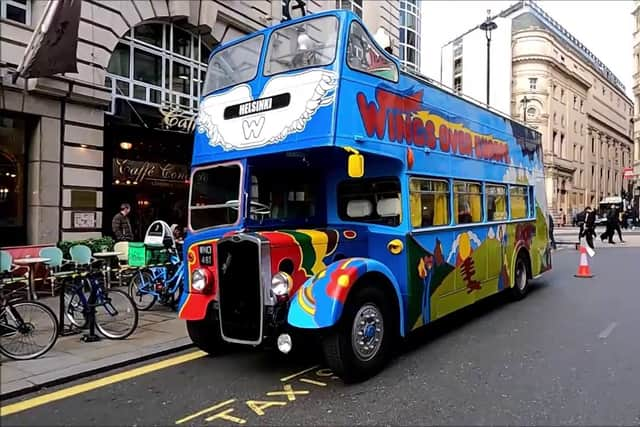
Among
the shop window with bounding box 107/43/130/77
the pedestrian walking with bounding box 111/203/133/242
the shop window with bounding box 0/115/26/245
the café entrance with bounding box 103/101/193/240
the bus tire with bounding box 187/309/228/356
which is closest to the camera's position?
the bus tire with bounding box 187/309/228/356

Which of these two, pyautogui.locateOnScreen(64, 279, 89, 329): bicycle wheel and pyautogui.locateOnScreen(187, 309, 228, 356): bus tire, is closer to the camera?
pyautogui.locateOnScreen(187, 309, 228, 356): bus tire

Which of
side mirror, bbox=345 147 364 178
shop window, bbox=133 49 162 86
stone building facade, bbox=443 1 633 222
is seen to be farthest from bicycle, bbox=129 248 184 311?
stone building facade, bbox=443 1 633 222

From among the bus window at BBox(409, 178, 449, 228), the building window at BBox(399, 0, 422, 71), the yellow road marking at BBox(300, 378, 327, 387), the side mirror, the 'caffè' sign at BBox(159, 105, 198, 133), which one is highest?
the building window at BBox(399, 0, 422, 71)

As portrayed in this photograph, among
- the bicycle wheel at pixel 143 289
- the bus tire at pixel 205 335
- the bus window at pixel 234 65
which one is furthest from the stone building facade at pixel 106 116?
the bus tire at pixel 205 335

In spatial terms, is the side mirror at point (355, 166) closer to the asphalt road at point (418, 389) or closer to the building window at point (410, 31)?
the asphalt road at point (418, 389)

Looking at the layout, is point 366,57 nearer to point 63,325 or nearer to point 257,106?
point 257,106

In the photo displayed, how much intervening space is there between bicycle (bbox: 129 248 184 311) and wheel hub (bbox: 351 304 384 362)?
3.96 metres

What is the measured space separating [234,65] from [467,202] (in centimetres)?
371

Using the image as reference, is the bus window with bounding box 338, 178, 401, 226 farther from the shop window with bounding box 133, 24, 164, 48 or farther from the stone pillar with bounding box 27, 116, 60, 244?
the shop window with bounding box 133, 24, 164, 48

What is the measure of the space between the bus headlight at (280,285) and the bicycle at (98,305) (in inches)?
107

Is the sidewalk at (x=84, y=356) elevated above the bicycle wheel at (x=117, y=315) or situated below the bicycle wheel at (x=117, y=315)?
Answer: below

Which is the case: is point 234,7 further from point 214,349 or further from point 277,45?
point 214,349

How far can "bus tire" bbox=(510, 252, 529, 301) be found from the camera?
9.51 meters

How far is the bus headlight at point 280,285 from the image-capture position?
16.5 ft
